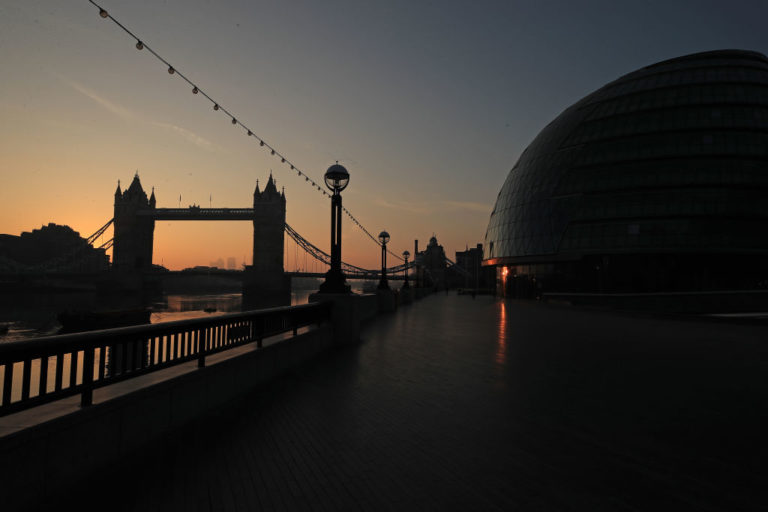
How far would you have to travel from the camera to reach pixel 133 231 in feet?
451

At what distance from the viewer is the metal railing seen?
348cm

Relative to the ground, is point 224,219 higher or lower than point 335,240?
higher

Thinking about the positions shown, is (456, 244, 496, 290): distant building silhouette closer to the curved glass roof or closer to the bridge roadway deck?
the curved glass roof

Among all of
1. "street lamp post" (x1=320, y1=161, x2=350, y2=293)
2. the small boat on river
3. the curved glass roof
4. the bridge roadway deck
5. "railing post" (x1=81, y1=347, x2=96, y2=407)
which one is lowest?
the small boat on river

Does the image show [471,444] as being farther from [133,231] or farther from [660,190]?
[133,231]

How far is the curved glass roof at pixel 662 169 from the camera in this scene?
44625mm

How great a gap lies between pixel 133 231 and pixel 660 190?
150 m

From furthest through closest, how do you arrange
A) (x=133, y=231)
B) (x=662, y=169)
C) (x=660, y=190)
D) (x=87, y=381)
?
(x=133, y=231), (x=662, y=169), (x=660, y=190), (x=87, y=381)

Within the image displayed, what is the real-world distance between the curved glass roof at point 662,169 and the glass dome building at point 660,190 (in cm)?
12

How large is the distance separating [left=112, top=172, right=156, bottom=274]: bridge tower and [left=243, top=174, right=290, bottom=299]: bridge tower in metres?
42.1

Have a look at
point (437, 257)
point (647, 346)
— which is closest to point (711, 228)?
point (647, 346)

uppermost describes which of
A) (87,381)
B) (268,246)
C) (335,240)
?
(268,246)

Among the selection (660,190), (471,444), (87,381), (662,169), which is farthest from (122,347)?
(662,169)

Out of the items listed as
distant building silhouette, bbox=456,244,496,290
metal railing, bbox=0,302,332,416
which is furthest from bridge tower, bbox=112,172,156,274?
metal railing, bbox=0,302,332,416
